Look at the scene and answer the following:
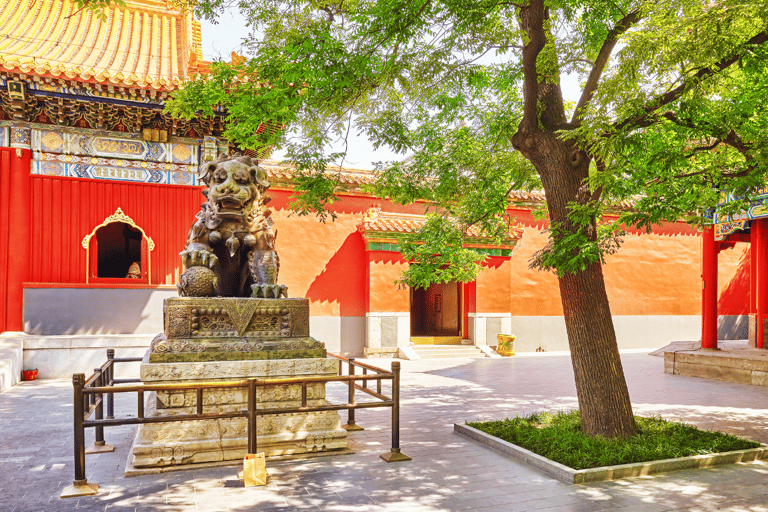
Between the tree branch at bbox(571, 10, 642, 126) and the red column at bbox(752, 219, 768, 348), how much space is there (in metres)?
8.68

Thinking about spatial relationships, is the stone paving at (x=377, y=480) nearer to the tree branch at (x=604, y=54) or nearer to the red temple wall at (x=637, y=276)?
the tree branch at (x=604, y=54)

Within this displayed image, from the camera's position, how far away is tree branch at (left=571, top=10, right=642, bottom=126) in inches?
193

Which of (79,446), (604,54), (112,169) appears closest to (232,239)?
(79,446)

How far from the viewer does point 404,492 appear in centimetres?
387

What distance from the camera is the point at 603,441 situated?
4770mm

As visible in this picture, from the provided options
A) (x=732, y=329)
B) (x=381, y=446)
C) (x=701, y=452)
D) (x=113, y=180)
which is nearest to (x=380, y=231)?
(x=113, y=180)

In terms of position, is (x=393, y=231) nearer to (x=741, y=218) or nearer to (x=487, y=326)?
(x=487, y=326)

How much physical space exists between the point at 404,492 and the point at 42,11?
1228 centimetres

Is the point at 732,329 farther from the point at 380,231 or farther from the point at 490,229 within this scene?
the point at 490,229

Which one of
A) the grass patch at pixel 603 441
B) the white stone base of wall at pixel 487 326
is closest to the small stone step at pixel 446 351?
the white stone base of wall at pixel 487 326

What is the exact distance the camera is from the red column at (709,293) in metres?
11.1

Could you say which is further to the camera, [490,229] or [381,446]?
[490,229]

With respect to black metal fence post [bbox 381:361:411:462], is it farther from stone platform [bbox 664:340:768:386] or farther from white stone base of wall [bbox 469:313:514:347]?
white stone base of wall [bbox 469:313:514:347]

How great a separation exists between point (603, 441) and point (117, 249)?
11.1 metres
